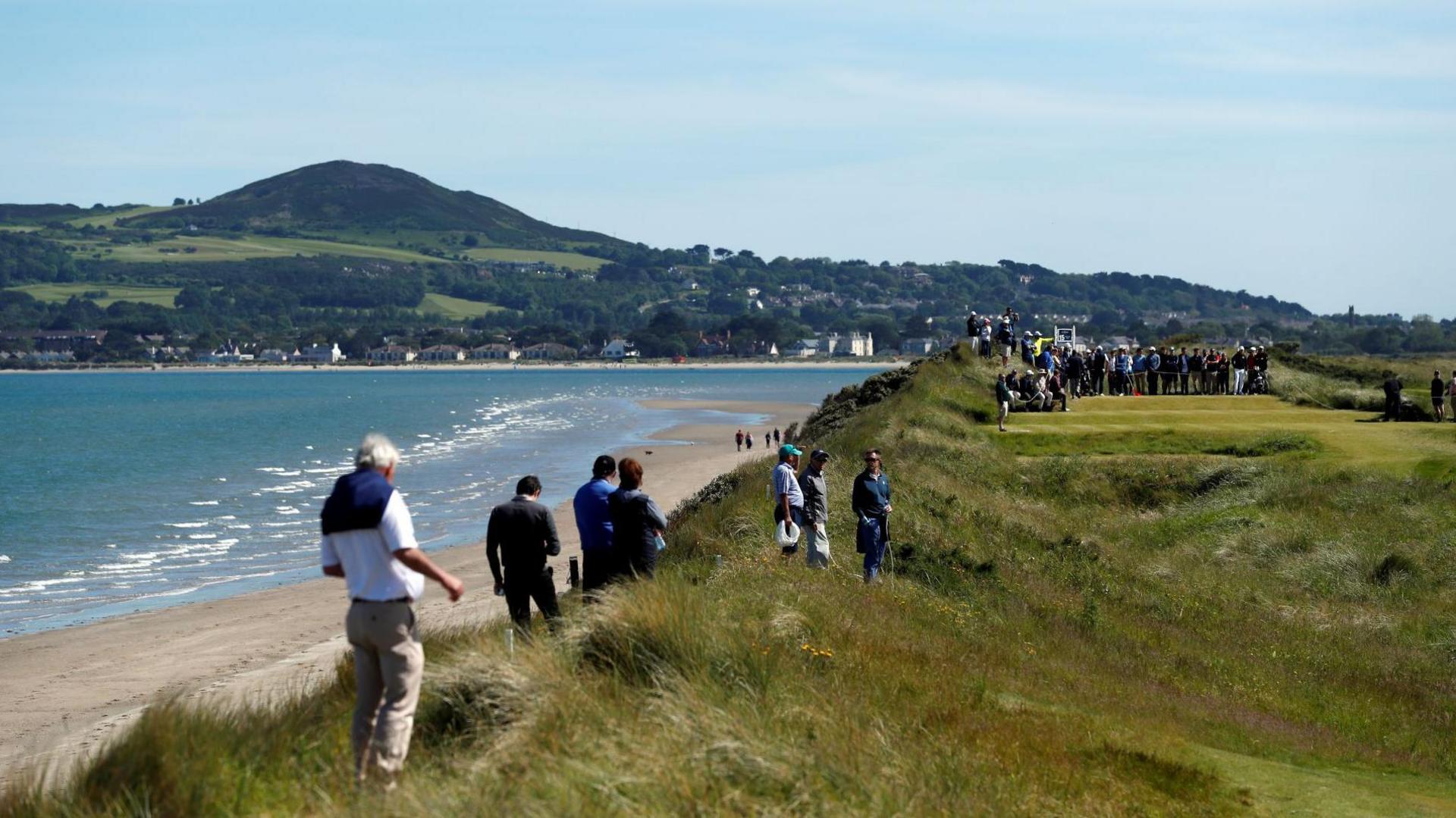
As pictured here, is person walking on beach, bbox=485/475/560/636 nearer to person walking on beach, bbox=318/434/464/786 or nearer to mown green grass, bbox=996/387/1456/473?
person walking on beach, bbox=318/434/464/786

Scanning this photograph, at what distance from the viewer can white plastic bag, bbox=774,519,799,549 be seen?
15.9 meters

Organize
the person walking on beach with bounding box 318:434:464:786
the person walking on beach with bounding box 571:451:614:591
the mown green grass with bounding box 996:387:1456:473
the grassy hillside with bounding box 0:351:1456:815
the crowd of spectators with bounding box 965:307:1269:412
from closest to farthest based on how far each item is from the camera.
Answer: the grassy hillside with bounding box 0:351:1456:815
the person walking on beach with bounding box 318:434:464:786
the person walking on beach with bounding box 571:451:614:591
the mown green grass with bounding box 996:387:1456:473
the crowd of spectators with bounding box 965:307:1269:412

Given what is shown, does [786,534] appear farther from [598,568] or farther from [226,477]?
[226,477]

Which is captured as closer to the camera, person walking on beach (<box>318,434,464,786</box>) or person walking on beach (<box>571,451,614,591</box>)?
person walking on beach (<box>318,434,464,786</box>)

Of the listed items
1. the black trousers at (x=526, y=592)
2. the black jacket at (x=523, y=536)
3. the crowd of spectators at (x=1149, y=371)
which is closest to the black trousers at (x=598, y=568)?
the black trousers at (x=526, y=592)

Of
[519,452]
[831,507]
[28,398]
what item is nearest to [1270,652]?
[831,507]

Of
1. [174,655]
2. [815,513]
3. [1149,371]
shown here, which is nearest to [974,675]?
[815,513]

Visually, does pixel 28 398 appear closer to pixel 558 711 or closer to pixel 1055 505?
pixel 1055 505

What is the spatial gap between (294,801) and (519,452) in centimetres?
5886

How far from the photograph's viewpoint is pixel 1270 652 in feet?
56.4

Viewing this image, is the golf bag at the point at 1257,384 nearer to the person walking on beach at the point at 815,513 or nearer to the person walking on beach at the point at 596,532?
the person walking on beach at the point at 815,513

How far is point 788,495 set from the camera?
51.8 ft

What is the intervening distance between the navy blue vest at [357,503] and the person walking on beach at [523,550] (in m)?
3.81

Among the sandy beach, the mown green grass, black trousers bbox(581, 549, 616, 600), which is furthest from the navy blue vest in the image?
the mown green grass
